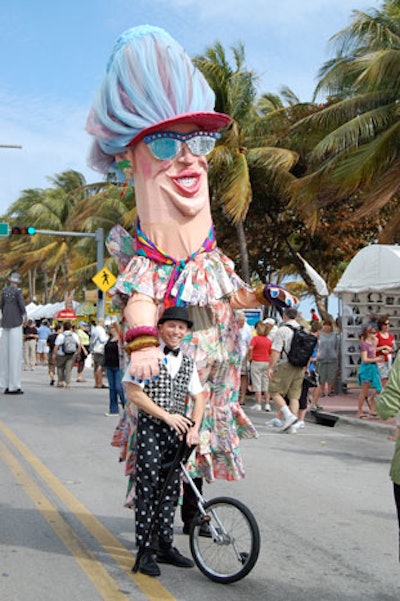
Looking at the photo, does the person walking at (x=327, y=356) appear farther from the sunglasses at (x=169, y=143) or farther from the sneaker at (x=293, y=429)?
the sunglasses at (x=169, y=143)

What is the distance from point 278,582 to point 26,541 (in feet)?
5.74

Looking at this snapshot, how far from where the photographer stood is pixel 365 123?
16.7m

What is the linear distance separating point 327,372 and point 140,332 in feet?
40.6

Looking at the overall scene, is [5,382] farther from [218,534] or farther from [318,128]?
[218,534]

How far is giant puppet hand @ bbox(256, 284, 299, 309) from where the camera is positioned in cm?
472

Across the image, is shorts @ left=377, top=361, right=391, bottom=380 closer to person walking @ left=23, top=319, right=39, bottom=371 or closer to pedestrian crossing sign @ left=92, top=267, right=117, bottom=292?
pedestrian crossing sign @ left=92, top=267, right=117, bottom=292

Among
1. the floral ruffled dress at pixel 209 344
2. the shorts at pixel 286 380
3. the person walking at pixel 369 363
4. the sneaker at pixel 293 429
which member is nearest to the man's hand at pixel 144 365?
the floral ruffled dress at pixel 209 344

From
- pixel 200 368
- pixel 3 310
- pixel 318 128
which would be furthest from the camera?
pixel 318 128

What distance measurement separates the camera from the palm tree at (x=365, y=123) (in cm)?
1606

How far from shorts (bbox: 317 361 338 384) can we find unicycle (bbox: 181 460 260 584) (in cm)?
1208

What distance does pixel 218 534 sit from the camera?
4.41 meters

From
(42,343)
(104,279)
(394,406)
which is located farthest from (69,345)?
(42,343)

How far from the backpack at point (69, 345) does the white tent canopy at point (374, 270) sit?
602 centimetres

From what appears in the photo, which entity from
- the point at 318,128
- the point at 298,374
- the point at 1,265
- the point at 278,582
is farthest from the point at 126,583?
the point at 1,265
